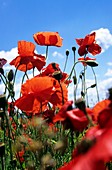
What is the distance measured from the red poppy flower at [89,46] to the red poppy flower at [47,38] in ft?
0.65

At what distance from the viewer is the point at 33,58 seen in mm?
2285

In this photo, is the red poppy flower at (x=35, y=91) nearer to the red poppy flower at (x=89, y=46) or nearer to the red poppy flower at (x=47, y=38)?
the red poppy flower at (x=47, y=38)

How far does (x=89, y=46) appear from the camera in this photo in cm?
284

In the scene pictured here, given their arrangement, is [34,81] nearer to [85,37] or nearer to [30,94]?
[30,94]

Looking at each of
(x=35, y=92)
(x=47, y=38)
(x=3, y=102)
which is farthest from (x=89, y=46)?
(x=3, y=102)

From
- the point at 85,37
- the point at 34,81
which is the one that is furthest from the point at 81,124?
the point at 85,37

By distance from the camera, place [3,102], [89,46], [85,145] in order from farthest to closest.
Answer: [89,46] → [3,102] → [85,145]

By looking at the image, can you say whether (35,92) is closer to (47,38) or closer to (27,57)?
(27,57)

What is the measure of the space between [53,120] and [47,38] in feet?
5.83

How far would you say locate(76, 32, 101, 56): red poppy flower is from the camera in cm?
278

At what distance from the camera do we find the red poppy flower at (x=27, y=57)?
2.22 meters

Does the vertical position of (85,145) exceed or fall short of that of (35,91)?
it falls short

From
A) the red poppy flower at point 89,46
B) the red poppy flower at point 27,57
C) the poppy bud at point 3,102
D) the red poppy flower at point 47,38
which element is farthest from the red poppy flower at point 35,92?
the red poppy flower at point 89,46

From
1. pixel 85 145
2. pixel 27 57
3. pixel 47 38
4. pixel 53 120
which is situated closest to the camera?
pixel 85 145
